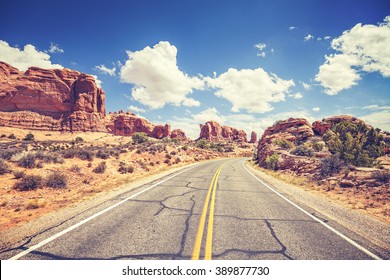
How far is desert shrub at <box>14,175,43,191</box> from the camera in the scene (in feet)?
30.8

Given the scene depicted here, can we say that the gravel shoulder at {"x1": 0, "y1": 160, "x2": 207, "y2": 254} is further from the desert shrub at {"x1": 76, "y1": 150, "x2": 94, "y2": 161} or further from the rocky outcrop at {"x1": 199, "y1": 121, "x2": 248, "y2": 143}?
the rocky outcrop at {"x1": 199, "y1": 121, "x2": 248, "y2": 143}

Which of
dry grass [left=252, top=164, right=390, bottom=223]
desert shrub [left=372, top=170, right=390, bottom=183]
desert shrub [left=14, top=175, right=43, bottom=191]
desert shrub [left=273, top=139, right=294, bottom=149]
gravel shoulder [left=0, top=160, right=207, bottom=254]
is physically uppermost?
desert shrub [left=273, top=139, right=294, bottom=149]

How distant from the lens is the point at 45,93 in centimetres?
8750

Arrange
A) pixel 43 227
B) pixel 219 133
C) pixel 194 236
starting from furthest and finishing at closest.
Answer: pixel 219 133 → pixel 43 227 → pixel 194 236

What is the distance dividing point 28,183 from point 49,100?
9977 centimetres

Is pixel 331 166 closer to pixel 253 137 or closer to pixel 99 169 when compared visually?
pixel 99 169

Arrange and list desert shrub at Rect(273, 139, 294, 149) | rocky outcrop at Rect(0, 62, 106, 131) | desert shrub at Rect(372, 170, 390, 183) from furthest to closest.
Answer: rocky outcrop at Rect(0, 62, 106, 131) < desert shrub at Rect(273, 139, 294, 149) < desert shrub at Rect(372, 170, 390, 183)

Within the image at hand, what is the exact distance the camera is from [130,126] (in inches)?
4724

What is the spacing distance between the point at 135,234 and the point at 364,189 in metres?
12.7

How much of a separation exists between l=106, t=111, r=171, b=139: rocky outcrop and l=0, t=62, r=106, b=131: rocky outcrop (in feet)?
39.9

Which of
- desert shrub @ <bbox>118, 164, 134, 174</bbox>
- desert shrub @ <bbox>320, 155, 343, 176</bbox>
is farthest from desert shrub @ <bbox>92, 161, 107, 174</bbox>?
desert shrub @ <bbox>320, 155, 343, 176</bbox>

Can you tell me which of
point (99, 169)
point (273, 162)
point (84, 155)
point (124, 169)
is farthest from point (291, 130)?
point (84, 155)

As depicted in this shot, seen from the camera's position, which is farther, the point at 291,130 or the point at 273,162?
the point at 291,130

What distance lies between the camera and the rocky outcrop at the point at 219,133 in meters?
147
